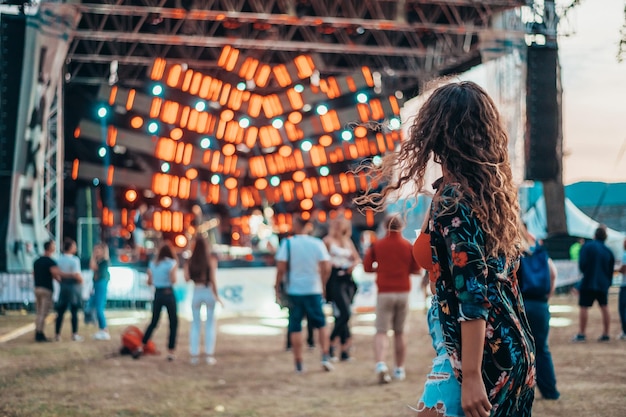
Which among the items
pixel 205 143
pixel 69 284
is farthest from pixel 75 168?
pixel 69 284

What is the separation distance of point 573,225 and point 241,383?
16870mm

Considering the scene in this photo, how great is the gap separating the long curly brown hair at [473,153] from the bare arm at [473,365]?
26 centimetres

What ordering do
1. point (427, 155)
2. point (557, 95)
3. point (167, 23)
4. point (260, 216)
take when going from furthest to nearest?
point (260, 216), point (167, 23), point (557, 95), point (427, 155)

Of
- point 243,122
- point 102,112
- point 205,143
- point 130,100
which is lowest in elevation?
point 205,143

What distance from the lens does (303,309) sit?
1067cm

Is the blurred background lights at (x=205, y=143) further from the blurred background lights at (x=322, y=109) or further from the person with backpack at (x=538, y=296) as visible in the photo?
the person with backpack at (x=538, y=296)

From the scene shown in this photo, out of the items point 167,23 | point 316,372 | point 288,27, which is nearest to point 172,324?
point 316,372

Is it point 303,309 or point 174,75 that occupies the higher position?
point 174,75

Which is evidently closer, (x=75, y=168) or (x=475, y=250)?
(x=475, y=250)

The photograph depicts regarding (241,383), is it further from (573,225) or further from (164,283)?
(573,225)

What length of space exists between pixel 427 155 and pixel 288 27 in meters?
28.4

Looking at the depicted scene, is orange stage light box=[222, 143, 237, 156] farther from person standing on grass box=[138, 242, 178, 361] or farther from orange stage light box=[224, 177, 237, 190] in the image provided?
person standing on grass box=[138, 242, 178, 361]

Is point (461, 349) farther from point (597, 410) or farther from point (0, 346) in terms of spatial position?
point (0, 346)

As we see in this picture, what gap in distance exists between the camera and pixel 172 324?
1218cm
